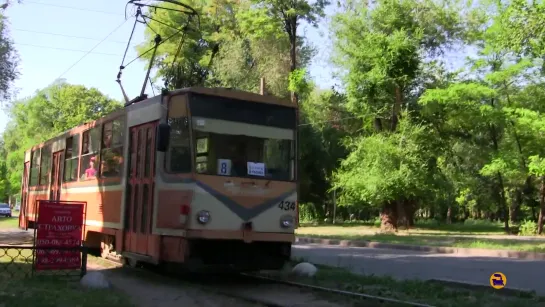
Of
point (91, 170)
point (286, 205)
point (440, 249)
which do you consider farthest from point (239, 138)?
point (440, 249)

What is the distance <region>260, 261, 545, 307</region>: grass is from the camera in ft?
28.2

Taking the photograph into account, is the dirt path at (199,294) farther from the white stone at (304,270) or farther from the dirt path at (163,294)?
the white stone at (304,270)

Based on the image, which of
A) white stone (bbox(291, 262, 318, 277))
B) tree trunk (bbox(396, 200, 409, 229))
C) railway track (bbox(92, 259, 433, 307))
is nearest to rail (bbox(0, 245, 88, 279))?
railway track (bbox(92, 259, 433, 307))

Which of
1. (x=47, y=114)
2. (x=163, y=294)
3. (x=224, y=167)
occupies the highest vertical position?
(x=47, y=114)

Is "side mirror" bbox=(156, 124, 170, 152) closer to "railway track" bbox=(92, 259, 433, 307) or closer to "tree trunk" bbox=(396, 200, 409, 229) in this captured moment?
"railway track" bbox=(92, 259, 433, 307)

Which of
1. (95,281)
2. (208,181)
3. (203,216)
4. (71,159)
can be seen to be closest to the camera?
(203,216)

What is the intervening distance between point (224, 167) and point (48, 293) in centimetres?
345

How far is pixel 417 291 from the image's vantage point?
981 cm

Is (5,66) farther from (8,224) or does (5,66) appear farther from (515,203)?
(515,203)

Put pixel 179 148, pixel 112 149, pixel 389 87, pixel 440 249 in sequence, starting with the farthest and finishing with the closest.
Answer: pixel 389 87, pixel 440 249, pixel 112 149, pixel 179 148

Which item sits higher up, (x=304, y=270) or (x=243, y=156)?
(x=243, y=156)

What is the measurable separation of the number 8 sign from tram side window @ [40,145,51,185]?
9539 mm

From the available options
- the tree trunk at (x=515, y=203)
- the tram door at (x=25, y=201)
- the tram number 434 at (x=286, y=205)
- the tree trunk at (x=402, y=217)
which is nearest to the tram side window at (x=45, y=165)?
the tram door at (x=25, y=201)

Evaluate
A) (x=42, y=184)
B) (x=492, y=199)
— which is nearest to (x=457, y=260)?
(x=42, y=184)
